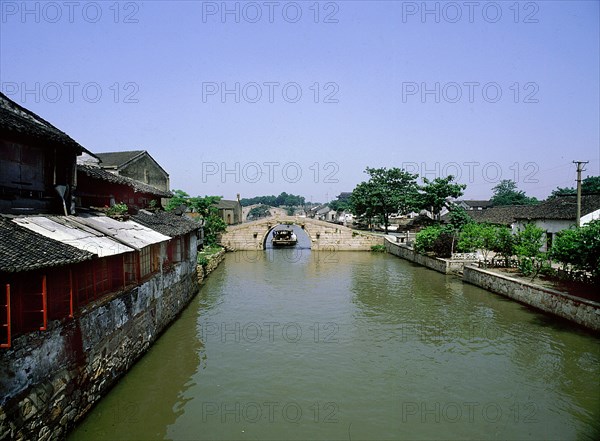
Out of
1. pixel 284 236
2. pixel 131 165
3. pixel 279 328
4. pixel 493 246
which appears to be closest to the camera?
pixel 279 328

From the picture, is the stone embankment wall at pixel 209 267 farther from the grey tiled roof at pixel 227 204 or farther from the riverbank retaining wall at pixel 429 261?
the grey tiled roof at pixel 227 204

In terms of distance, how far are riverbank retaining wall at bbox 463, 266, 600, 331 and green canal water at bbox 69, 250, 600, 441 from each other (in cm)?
43

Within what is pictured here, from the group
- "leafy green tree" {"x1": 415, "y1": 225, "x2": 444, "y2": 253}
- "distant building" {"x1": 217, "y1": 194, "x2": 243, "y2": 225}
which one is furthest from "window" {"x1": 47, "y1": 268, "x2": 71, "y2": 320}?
"distant building" {"x1": 217, "y1": 194, "x2": 243, "y2": 225}


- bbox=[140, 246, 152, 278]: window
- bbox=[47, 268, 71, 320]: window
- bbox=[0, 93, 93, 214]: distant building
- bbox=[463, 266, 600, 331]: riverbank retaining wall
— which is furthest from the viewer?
bbox=[463, 266, 600, 331]: riverbank retaining wall

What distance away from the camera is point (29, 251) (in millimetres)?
6070

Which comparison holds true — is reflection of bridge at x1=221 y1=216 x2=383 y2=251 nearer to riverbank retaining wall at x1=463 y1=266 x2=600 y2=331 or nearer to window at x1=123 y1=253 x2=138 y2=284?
riverbank retaining wall at x1=463 y1=266 x2=600 y2=331

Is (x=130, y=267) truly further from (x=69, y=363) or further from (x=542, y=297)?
(x=542, y=297)

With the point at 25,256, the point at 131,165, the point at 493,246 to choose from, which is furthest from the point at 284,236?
the point at 25,256

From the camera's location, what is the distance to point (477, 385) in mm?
9305

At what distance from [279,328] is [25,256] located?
9053 millimetres

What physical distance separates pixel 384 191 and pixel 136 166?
27867 mm

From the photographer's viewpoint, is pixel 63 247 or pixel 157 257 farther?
pixel 157 257

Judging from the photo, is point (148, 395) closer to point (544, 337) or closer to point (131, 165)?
point (544, 337)

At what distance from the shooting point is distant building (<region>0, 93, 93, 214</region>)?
27.0ft
